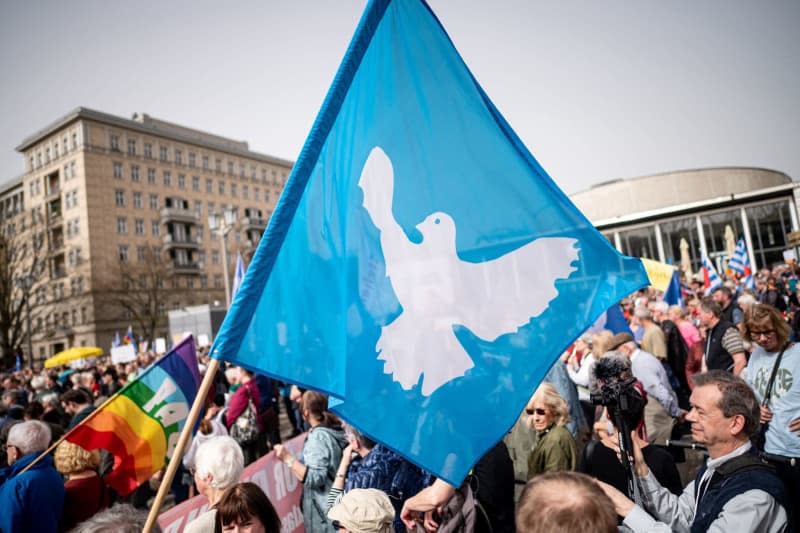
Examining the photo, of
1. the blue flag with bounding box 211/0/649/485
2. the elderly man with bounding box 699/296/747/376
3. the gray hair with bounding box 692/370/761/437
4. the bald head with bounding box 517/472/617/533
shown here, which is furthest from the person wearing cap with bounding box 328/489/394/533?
the elderly man with bounding box 699/296/747/376

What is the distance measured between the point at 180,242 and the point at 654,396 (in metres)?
66.2

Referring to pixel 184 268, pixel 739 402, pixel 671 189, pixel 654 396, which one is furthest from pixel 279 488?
pixel 184 268

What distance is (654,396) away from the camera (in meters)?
5.35

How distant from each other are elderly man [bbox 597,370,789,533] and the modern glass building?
143 ft

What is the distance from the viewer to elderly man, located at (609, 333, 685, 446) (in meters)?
5.21

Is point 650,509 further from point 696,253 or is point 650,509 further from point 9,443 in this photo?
point 696,253

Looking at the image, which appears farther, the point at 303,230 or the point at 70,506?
the point at 70,506

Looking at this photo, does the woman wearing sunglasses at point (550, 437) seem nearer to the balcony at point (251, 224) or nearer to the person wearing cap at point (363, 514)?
the person wearing cap at point (363, 514)

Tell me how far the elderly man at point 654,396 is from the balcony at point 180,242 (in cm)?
6500

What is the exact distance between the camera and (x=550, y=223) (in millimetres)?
2725

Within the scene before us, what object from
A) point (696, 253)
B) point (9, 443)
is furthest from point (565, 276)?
point (696, 253)

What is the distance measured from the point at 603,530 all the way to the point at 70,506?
368cm

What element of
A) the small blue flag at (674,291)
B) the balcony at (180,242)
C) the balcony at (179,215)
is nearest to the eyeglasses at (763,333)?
the small blue flag at (674,291)

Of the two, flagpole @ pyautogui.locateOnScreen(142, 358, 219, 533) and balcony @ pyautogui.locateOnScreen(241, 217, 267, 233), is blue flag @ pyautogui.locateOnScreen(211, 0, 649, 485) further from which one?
balcony @ pyautogui.locateOnScreen(241, 217, 267, 233)
